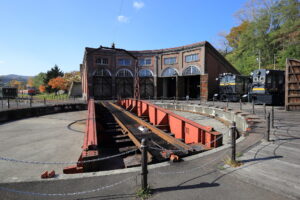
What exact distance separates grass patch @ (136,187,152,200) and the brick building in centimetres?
2766

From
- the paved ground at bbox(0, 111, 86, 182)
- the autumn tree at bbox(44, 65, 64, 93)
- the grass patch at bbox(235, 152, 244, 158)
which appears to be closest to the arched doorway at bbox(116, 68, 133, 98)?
the paved ground at bbox(0, 111, 86, 182)

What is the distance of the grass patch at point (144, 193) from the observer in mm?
2906

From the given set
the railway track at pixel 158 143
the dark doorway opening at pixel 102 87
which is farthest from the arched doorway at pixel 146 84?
the railway track at pixel 158 143

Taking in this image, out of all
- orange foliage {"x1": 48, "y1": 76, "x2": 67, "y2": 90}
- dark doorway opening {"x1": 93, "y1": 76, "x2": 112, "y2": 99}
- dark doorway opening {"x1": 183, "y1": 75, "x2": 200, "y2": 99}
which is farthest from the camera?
orange foliage {"x1": 48, "y1": 76, "x2": 67, "y2": 90}

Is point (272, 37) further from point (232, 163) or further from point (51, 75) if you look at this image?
point (51, 75)

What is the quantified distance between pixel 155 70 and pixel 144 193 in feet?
111

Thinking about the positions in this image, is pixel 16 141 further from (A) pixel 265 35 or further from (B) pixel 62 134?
(A) pixel 265 35

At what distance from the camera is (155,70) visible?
35.7m

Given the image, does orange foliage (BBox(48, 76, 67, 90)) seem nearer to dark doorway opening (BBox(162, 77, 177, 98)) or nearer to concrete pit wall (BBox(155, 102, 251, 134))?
dark doorway opening (BBox(162, 77, 177, 98))

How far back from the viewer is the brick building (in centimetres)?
3009

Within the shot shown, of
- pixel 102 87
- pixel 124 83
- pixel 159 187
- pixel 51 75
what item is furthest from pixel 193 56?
pixel 51 75

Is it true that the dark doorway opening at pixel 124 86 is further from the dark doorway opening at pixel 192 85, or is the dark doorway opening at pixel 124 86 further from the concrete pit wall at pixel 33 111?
the concrete pit wall at pixel 33 111

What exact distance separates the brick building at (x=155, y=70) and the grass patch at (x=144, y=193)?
27658mm

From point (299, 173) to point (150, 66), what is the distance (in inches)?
1332
